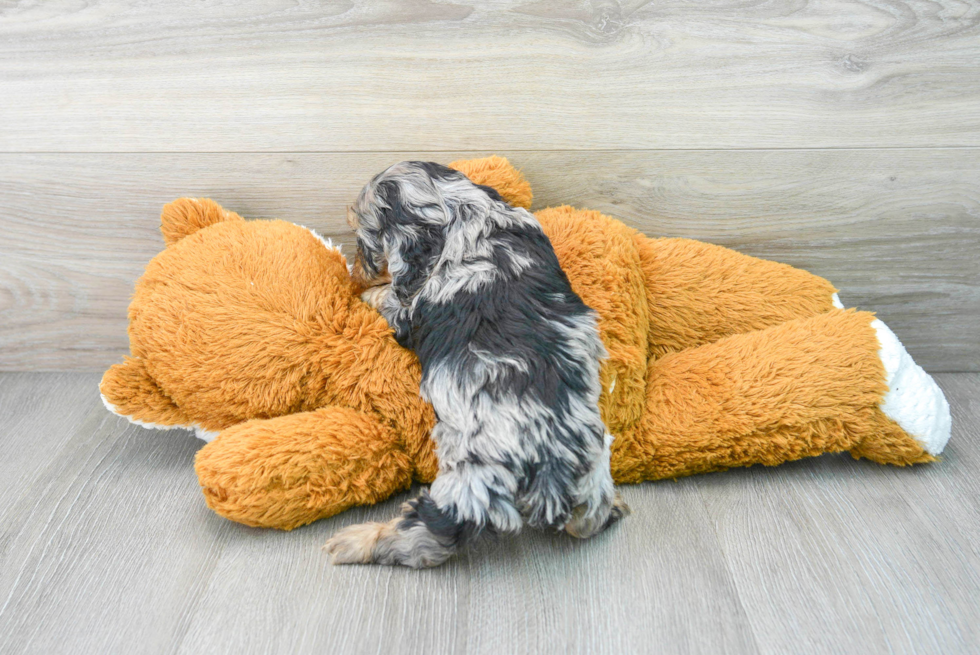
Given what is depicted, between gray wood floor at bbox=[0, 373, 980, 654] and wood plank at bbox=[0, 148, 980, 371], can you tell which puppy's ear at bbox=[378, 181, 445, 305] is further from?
gray wood floor at bbox=[0, 373, 980, 654]

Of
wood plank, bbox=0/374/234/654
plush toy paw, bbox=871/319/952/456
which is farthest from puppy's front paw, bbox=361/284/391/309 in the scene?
plush toy paw, bbox=871/319/952/456

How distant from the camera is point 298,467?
4.50 feet

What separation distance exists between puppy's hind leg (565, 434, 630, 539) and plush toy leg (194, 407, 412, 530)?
396 millimetres

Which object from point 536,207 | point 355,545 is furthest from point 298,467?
point 536,207

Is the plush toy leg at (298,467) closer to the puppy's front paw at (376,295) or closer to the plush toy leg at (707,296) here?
the puppy's front paw at (376,295)

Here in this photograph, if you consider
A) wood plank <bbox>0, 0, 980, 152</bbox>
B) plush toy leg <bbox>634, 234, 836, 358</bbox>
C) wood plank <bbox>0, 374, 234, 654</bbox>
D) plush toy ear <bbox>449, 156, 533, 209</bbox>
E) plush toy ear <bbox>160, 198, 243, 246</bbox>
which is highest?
wood plank <bbox>0, 0, 980, 152</bbox>

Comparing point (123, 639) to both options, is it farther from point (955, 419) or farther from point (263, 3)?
point (955, 419)

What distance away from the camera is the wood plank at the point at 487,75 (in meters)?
1.63

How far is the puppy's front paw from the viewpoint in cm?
152

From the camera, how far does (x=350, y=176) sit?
5.82ft

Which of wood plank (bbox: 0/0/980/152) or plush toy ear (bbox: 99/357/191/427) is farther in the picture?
wood plank (bbox: 0/0/980/152)

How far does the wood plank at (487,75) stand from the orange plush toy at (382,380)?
256 millimetres

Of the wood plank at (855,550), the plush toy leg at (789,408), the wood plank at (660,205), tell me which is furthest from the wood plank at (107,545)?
the wood plank at (855,550)

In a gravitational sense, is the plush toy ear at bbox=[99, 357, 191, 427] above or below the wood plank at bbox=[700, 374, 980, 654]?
above
